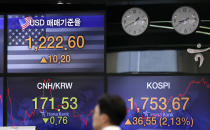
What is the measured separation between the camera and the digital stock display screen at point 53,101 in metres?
5.30

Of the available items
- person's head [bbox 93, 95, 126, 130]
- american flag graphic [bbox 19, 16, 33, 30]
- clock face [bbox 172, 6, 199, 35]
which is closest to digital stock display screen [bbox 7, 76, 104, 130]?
american flag graphic [bbox 19, 16, 33, 30]

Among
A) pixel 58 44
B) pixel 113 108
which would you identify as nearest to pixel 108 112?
pixel 113 108

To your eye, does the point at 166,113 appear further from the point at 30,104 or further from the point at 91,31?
the point at 30,104

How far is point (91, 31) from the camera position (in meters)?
5.34

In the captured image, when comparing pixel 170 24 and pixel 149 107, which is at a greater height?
pixel 170 24

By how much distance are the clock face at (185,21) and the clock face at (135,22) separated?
39cm

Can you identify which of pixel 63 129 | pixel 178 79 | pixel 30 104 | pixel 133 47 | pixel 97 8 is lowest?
pixel 63 129

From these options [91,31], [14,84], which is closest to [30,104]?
[14,84]

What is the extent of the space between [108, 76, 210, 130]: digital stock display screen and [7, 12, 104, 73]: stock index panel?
459 mm

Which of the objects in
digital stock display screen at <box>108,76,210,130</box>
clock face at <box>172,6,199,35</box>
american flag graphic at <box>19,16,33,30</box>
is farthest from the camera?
american flag graphic at <box>19,16,33,30</box>

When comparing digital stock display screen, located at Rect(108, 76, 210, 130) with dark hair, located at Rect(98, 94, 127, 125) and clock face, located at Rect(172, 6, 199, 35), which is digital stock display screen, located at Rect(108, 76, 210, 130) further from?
dark hair, located at Rect(98, 94, 127, 125)

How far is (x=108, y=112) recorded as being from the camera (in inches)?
72.9

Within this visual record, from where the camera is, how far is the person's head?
1.84 metres

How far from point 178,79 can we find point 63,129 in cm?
165
